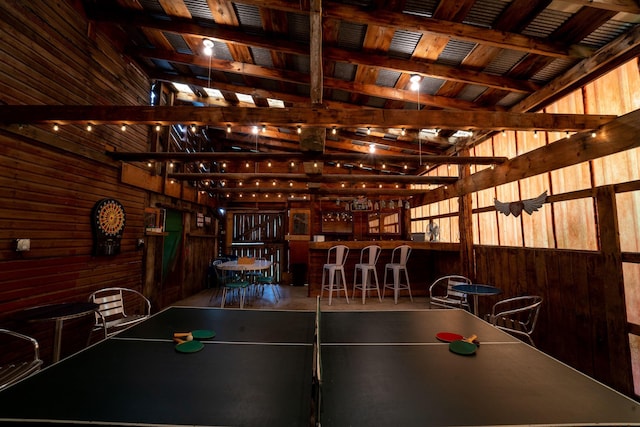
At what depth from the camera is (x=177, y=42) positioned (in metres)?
4.24

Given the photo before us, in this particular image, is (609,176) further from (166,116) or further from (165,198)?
(165,198)

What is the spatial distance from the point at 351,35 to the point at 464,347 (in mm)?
3470

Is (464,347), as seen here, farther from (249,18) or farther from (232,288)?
(232,288)

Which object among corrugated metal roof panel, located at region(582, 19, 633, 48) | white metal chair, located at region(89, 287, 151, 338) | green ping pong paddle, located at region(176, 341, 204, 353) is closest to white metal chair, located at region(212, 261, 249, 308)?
white metal chair, located at region(89, 287, 151, 338)

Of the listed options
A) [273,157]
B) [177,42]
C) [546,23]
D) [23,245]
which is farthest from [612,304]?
[177,42]

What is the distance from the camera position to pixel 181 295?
20.3 ft

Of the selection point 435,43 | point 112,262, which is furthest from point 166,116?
point 435,43

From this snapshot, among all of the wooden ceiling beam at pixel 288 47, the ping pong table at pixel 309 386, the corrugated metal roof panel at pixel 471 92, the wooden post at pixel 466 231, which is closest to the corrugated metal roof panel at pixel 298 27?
the wooden ceiling beam at pixel 288 47

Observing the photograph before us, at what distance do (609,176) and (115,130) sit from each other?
Answer: 6.29 meters

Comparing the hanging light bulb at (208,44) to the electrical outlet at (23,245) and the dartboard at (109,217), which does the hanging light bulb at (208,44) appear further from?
the electrical outlet at (23,245)

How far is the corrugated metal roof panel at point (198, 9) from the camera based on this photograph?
3.30 m

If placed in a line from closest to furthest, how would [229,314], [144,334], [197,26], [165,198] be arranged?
[144,334], [229,314], [197,26], [165,198]

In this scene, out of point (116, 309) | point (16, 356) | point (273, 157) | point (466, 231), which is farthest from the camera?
point (466, 231)

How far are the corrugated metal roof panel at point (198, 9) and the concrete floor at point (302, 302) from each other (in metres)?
4.69
